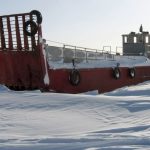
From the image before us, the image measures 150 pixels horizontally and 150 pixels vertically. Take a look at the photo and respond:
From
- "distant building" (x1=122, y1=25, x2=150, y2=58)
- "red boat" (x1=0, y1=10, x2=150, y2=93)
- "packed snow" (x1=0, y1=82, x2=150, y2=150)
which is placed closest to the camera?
"packed snow" (x1=0, y1=82, x2=150, y2=150)

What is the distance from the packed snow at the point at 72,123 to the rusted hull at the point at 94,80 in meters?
3.82

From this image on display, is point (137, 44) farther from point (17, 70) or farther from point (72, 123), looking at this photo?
point (72, 123)

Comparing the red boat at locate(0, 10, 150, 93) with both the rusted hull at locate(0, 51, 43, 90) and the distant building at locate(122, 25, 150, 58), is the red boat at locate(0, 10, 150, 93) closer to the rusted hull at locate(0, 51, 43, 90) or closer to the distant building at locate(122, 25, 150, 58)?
the rusted hull at locate(0, 51, 43, 90)

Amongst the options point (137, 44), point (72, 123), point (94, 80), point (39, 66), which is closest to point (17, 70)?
point (39, 66)

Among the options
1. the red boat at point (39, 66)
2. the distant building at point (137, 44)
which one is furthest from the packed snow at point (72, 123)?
the distant building at point (137, 44)

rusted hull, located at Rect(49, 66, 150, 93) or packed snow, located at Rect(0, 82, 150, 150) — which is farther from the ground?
packed snow, located at Rect(0, 82, 150, 150)

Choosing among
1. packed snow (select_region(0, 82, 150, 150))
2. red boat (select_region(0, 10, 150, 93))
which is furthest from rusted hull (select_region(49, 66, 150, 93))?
packed snow (select_region(0, 82, 150, 150))

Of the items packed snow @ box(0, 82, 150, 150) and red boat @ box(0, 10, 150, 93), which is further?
red boat @ box(0, 10, 150, 93)

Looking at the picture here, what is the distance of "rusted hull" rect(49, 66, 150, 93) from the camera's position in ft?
44.8

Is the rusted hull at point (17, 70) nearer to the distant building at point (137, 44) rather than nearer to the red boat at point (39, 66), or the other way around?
the red boat at point (39, 66)

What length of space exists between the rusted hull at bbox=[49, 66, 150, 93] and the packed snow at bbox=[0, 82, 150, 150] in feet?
12.5

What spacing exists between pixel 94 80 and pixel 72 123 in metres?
8.65

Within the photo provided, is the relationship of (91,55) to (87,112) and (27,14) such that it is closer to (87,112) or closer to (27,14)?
(27,14)

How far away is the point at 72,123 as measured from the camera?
715 centimetres
